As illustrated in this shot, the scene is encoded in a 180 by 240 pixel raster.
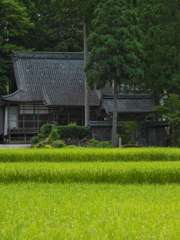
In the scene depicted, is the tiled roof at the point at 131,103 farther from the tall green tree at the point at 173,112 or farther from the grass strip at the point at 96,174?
the grass strip at the point at 96,174

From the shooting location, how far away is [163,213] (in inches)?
208

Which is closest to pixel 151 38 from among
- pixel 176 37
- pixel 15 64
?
pixel 176 37

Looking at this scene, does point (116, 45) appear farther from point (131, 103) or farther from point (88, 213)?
point (88, 213)

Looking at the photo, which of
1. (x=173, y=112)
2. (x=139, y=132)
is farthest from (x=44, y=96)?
(x=173, y=112)

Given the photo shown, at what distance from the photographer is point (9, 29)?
114ft

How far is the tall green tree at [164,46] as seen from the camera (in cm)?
2362

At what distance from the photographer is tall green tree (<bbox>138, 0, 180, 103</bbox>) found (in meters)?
23.6

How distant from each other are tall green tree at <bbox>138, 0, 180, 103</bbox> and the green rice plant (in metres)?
16.5

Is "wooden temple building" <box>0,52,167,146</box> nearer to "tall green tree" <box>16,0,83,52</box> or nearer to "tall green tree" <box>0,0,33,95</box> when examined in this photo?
"tall green tree" <box>0,0,33,95</box>

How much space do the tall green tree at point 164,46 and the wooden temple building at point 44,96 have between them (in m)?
4.23

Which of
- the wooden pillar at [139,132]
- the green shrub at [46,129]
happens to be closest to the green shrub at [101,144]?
the wooden pillar at [139,132]

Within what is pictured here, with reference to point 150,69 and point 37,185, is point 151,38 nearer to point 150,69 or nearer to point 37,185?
point 150,69

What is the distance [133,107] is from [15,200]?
18.7 meters

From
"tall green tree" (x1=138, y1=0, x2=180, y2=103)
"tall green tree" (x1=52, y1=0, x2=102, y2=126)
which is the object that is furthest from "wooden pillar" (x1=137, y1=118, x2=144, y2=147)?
"tall green tree" (x1=52, y1=0, x2=102, y2=126)
